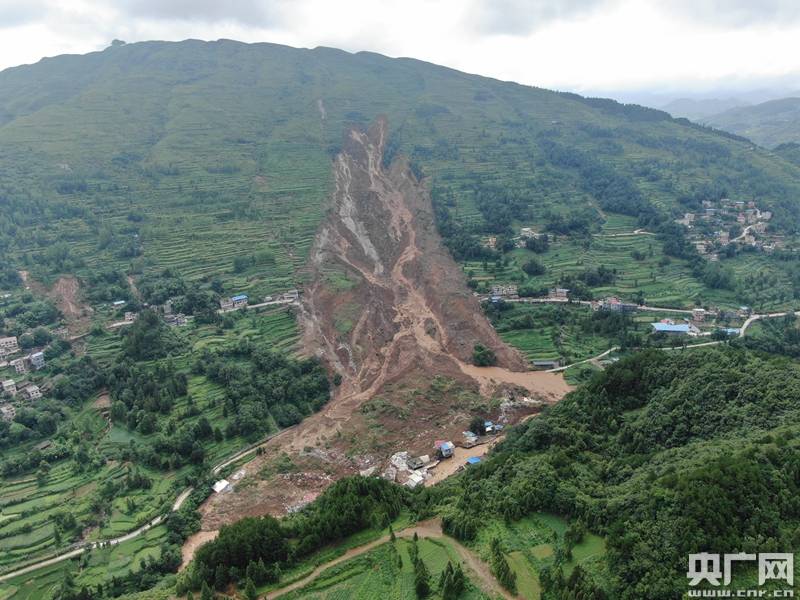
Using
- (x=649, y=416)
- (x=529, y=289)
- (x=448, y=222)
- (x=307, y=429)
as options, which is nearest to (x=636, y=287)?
(x=529, y=289)

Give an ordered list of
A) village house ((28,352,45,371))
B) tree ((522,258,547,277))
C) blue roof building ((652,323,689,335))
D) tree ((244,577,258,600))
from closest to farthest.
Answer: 1. tree ((244,577,258,600))
2. village house ((28,352,45,371))
3. blue roof building ((652,323,689,335))
4. tree ((522,258,547,277))

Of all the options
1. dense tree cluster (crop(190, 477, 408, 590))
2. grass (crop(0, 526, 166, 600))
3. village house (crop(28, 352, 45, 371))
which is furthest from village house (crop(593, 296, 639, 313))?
village house (crop(28, 352, 45, 371))

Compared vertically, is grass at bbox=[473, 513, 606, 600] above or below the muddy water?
above

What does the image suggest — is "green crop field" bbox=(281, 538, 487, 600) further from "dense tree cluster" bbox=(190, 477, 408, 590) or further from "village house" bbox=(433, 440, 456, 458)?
"village house" bbox=(433, 440, 456, 458)

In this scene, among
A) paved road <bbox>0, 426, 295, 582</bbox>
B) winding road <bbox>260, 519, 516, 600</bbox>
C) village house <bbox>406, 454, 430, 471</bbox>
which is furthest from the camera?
village house <bbox>406, 454, 430, 471</bbox>

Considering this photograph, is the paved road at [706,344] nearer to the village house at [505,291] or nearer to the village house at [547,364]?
the village house at [547,364]
